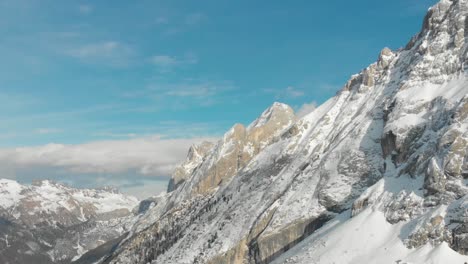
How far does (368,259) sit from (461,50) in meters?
71.6

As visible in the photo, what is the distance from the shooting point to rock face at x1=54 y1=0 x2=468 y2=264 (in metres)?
90.4

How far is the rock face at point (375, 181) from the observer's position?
90.4 metres

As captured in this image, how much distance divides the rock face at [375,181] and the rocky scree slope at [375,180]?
0.28 meters

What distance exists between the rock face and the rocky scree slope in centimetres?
28

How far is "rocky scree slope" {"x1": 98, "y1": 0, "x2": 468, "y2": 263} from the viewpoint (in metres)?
90.5

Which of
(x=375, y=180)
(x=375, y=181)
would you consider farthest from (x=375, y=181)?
(x=375, y=180)

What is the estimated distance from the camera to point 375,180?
130 m

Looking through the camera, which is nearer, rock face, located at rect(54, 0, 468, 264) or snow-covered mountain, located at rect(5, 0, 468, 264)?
snow-covered mountain, located at rect(5, 0, 468, 264)

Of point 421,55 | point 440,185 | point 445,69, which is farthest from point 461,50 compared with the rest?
point 440,185

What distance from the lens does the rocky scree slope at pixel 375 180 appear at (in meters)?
90.5

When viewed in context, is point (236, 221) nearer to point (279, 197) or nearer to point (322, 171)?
point (279, 197)

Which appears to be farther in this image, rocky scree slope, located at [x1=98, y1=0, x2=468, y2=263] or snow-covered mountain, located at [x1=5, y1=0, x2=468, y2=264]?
rocky scree slope, located at [x1=98, y1=0, x2=468, y2=263]

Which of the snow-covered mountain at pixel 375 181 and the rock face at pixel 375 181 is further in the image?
the rock face at pixel 375 181

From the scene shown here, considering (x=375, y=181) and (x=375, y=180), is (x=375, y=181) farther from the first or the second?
(x=375, y=180)
